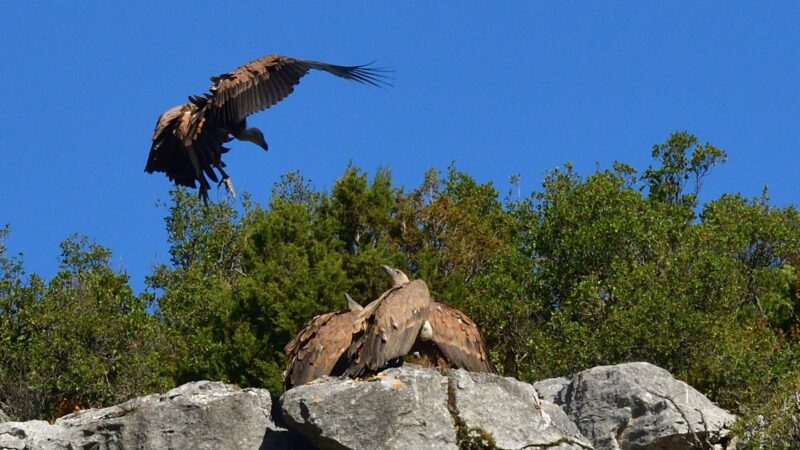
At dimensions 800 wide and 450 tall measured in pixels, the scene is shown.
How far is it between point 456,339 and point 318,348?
152cm

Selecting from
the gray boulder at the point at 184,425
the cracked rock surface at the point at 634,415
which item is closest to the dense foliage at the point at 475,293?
the cracked rock surface at the point at 634,415

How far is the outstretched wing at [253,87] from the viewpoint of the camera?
21875 millimetres

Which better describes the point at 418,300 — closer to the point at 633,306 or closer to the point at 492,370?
the point at 492,370

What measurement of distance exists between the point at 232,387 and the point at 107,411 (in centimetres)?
132

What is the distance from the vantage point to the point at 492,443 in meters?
18.1

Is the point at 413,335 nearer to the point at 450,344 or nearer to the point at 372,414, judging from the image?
the point at 450,344

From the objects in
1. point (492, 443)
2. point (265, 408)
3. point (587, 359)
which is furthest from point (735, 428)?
Answer: point (587, 359)

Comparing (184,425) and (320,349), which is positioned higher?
(320,349)

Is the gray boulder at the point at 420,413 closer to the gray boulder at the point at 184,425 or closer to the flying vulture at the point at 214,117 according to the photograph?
the gray boulder at the point at 184,425

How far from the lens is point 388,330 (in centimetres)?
1855

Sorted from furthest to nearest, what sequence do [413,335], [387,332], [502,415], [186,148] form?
[186,148]
[413,335]
[387,332]
[502,415]

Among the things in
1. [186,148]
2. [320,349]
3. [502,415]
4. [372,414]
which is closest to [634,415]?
[502,415]

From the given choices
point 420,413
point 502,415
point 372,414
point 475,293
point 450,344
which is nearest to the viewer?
point 372,414

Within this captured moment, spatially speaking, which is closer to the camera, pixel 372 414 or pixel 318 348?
pixel 372 414
